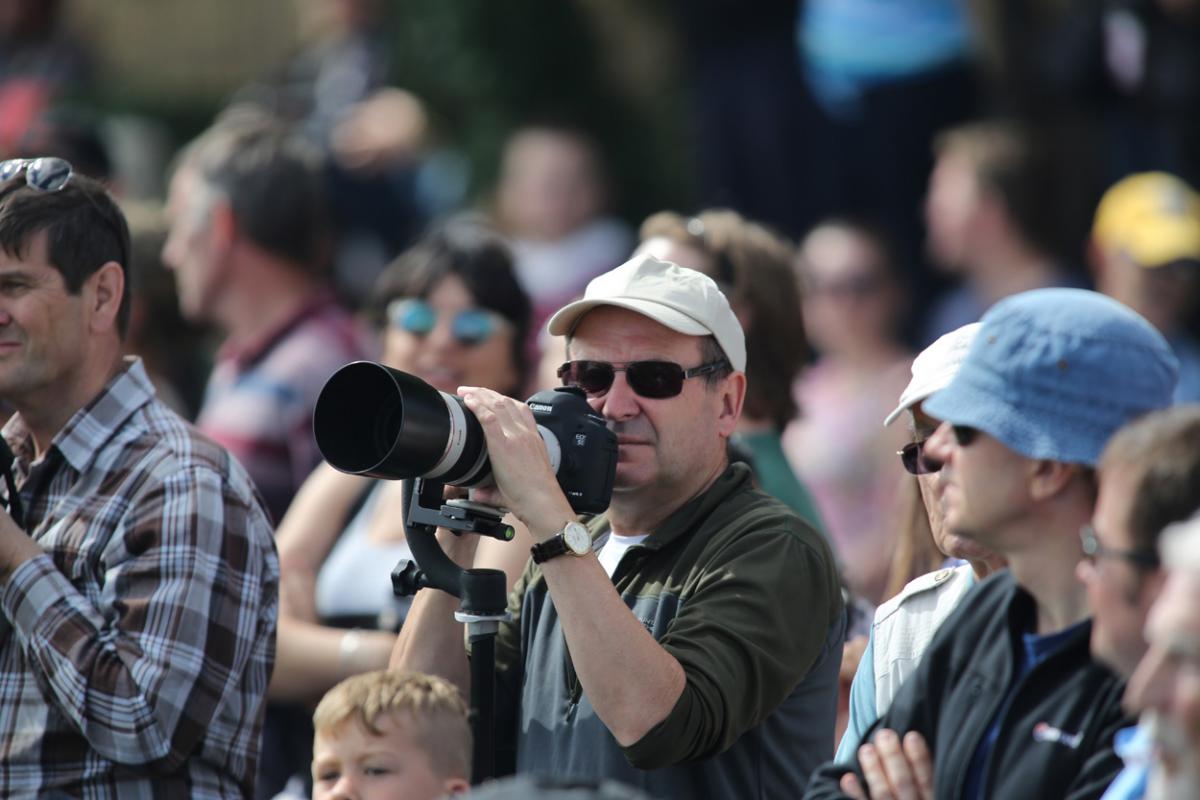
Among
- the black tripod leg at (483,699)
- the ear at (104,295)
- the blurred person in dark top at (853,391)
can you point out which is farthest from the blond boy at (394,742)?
the blurred person in dark top at (853,391)

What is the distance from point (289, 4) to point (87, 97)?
1359 millimetres

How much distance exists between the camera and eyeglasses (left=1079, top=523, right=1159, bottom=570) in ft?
7.87

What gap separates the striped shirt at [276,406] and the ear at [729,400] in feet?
6.52

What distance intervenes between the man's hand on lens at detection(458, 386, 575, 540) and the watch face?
21 millimetres

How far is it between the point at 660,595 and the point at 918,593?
52cm

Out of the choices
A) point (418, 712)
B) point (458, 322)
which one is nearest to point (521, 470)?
point (418, 712)

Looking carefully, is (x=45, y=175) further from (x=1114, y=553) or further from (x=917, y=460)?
(x=1114, y=553)

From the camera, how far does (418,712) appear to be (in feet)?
10.7

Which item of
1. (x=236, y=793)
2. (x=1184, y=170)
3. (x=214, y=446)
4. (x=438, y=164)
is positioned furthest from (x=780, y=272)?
(x=438, y=164)

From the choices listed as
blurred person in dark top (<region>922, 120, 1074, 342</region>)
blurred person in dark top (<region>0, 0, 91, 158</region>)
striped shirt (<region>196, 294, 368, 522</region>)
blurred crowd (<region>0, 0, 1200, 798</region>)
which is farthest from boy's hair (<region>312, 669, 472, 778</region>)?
blurred person in dark top (<region>0, 0, 91, 158</region>)

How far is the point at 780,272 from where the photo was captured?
4.57 meters

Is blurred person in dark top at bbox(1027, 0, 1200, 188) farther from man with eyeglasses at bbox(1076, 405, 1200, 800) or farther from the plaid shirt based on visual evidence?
man with eyeglasses at bbox(1076, 405, 1200, 800)

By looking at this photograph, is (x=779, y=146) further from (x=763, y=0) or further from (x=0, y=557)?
(x=0, y=557)

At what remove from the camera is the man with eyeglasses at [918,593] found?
3.35 meters
